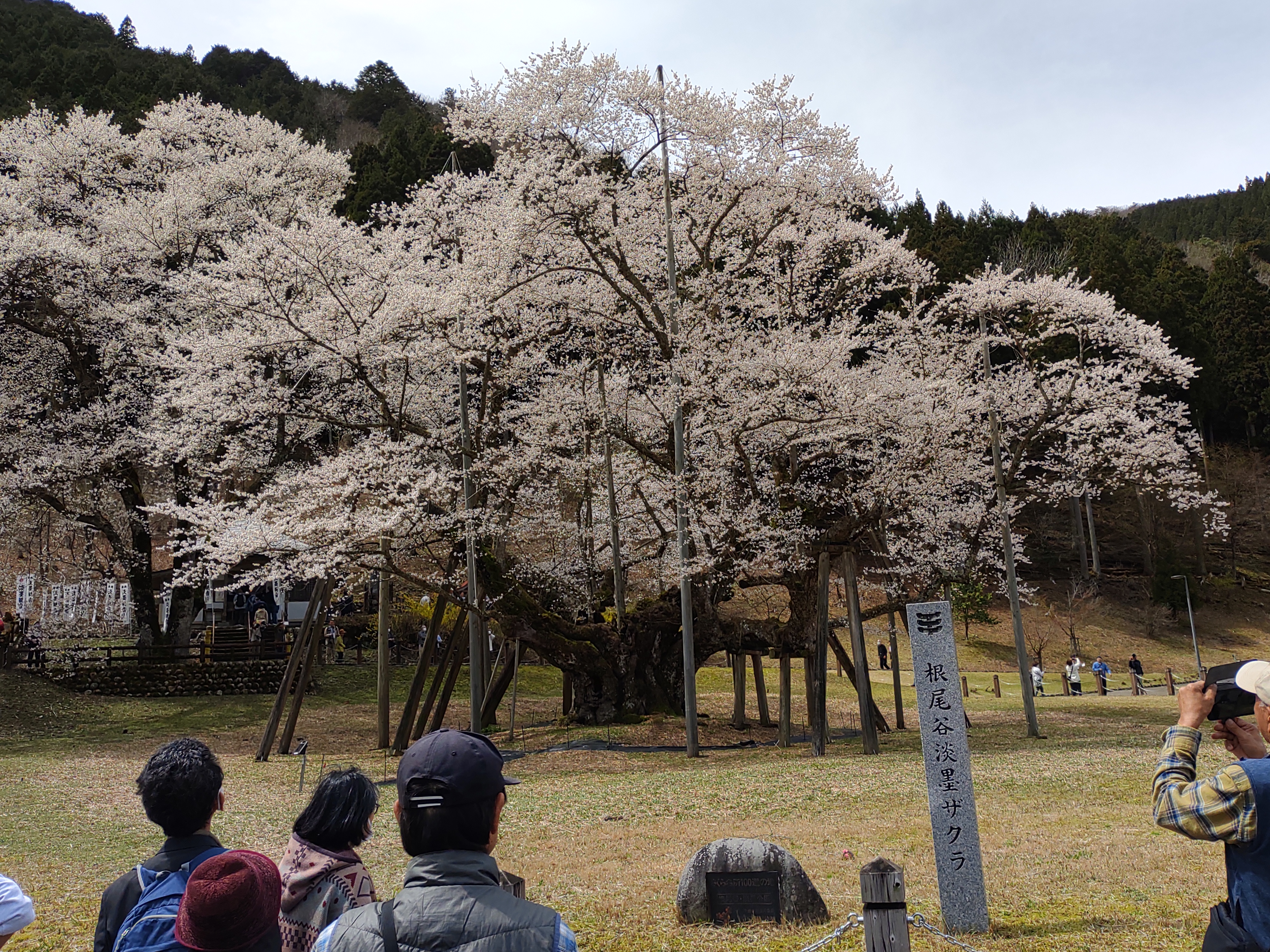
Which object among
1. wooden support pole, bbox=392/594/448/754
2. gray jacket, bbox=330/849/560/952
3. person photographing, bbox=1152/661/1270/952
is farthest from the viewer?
wooden support pole, bbox=392/594/448/754

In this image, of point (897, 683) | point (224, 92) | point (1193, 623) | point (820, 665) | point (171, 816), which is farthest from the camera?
point (224, 92)

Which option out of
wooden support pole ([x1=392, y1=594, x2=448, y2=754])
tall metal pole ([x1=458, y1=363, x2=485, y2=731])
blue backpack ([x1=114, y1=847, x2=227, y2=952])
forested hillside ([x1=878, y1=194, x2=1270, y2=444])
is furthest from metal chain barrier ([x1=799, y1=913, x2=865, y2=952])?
forested hillside ([x1=878, y1=194, x2=1270, y2=444])

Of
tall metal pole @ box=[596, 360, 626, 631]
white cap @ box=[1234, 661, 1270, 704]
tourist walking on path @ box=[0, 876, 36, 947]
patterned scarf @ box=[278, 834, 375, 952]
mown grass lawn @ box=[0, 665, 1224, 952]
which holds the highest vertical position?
tall metal pole @ box=[596, 360, 626, 631]

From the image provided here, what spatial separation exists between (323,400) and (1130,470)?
19.7m

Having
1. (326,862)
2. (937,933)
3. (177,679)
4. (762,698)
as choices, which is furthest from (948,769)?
(177,679)

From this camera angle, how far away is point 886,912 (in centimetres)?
450

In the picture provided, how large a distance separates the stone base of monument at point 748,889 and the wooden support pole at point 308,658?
40.5 ft

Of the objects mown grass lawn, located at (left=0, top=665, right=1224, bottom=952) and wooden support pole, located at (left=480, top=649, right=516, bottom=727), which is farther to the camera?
wooden support pole, located at (left=480, top=649, right=516, bottom=727)

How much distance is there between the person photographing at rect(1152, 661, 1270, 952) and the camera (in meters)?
2.65

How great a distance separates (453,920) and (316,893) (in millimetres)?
1383

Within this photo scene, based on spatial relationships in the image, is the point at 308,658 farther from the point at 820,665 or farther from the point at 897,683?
the point at 897,683

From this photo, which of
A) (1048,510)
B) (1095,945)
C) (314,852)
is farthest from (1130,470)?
(1048,510)

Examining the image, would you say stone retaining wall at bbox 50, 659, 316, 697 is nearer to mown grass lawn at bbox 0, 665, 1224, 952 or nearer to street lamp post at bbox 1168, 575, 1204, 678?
mown grass lawn at bbox 0, 665, 1224, 952

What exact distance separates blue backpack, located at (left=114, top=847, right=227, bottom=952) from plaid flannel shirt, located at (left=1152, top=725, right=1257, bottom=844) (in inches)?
109
